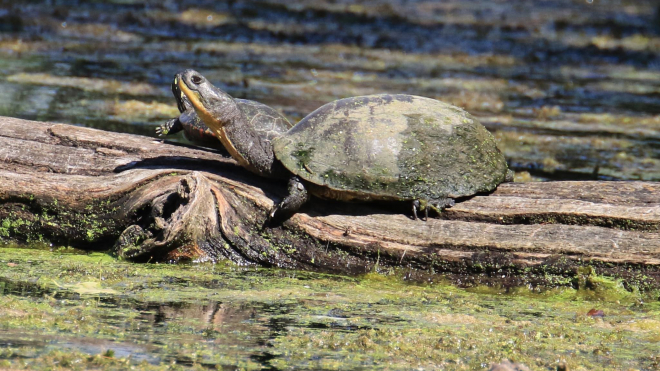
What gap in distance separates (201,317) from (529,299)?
1.91m

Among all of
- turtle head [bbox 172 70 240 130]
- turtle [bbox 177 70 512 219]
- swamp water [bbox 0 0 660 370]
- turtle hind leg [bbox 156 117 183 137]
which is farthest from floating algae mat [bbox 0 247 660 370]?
turtle hind leg [bbox 156 117 183 137]

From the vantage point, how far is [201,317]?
12.4 ft

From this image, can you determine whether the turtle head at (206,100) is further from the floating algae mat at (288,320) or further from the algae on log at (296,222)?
the floating algae mat at (288,320)

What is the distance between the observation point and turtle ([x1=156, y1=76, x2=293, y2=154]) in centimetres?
551

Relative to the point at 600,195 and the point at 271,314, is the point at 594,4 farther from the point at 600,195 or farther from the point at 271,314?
the point at 271,314

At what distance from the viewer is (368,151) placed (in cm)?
480

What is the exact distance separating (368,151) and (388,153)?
0.12 metres

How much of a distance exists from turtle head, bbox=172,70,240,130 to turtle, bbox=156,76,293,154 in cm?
30

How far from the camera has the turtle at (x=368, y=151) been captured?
15.6 feet

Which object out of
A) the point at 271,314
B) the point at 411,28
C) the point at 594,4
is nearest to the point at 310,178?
the point at 271,314

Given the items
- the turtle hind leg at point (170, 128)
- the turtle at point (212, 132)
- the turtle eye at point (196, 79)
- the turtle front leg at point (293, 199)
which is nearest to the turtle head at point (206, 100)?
the turtle eye at point (196, 79)

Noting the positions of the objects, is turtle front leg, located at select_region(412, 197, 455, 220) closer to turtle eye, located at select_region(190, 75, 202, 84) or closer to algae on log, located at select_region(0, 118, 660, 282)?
algae on log, located at select_region(0, 118, 660, 282)

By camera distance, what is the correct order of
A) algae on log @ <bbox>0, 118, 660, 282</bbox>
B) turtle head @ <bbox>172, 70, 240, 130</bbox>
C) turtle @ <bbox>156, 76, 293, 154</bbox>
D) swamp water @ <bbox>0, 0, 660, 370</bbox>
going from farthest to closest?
1. turtle @ <bbox>156, 76, 293, 154</bbox>
2. turtle head @ <bbox>172, 70, 240, 130</bbox>
3. algae on log @ <bbox>0, 118, 660, 282</bbox>
4. swamp water @ <bbox>0, 0, 660, 370</bbox>

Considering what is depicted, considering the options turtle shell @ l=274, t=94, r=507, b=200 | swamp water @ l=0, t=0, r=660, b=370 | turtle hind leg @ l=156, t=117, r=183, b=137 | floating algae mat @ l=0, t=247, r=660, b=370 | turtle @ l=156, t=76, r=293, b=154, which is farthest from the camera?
turtle hind leg @ l=156, t=117, r=183, b=137
